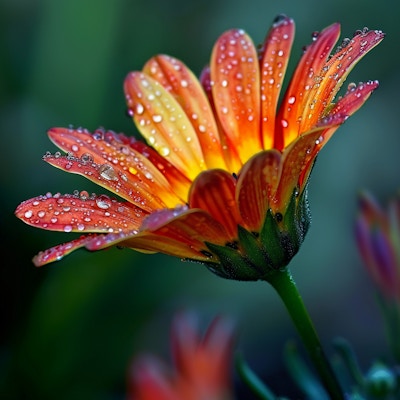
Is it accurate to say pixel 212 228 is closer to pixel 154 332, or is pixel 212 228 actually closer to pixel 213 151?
pixel 213 151

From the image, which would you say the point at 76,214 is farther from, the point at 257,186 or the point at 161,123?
the point at 161,123

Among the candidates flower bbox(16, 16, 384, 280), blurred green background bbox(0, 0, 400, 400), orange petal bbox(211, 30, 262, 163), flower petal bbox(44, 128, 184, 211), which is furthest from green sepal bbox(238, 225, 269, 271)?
blurred green background bbox(0, 0, 400, 400)

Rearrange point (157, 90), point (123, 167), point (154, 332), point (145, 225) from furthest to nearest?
point (154, 332) → point (157, 90) → point (123, 167) → point (145, 225)

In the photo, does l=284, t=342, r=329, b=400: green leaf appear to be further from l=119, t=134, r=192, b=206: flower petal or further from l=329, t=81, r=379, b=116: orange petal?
l=329, t=81, r=379, b=116: orange petal

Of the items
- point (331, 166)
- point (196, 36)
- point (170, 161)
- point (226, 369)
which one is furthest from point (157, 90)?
point (196, 36)

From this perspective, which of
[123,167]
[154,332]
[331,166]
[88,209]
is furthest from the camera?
[331,166]

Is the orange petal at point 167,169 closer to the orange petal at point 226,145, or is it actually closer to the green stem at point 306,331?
the orange petal at point 226,145

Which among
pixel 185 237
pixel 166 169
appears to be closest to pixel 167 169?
pixel 166 169
